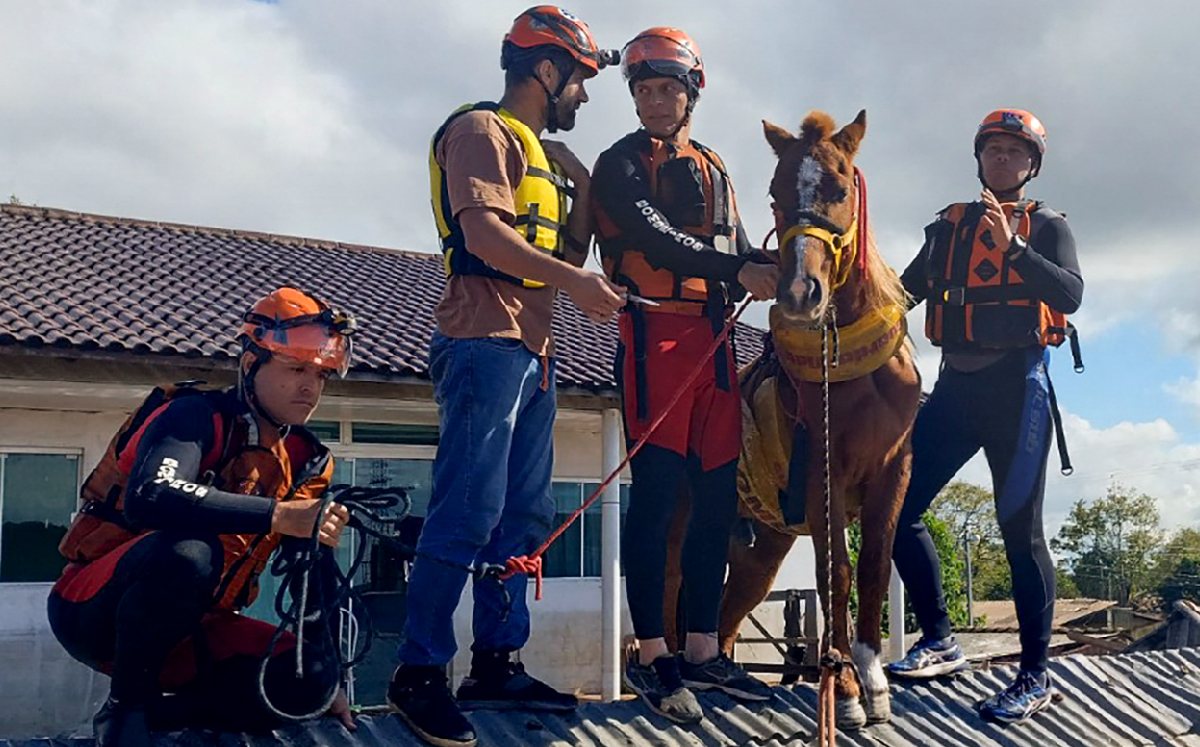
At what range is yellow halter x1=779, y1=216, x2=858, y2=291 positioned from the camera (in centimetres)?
428

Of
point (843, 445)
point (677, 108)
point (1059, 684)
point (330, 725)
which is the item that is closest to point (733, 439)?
point (843, 445)

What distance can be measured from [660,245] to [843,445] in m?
1.15

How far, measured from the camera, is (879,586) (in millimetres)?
4879

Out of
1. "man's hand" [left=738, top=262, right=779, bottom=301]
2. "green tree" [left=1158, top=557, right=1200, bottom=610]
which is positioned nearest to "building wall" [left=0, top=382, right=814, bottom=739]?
"man's hand" [left=738, top=262, right=779, bottom=301]

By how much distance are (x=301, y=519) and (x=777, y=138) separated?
2314mm

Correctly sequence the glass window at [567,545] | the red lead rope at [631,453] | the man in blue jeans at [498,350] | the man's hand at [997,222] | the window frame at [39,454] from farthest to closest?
1. the glass window at [567,545]
2. the window frame at [39,454]
3. the man's hand at [997,222]
4. the red lead rope at [631,453]
5. the man in blue jeans at [498,350]

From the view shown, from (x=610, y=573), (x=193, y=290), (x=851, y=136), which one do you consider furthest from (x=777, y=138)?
(x=193, y=290)

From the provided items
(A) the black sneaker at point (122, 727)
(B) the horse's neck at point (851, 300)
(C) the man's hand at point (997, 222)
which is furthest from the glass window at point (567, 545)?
(A) the black sneaker at point (122, 727)

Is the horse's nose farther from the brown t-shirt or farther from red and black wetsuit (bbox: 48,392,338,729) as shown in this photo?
red and black wetsuit (bbox: 48,392,338,729)

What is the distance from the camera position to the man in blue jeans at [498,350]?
12.6 feet

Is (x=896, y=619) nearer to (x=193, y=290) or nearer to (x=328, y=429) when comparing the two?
(x=328, y=429)

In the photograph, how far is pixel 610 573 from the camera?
1281 cm

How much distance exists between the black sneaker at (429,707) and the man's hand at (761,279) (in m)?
1.67

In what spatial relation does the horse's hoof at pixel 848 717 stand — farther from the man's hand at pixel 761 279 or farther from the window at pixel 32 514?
the window at pixel 32 514
